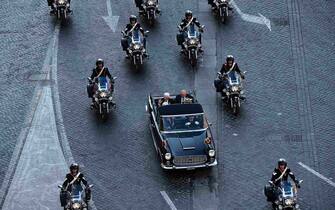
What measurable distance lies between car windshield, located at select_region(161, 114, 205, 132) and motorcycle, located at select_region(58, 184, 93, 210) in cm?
505

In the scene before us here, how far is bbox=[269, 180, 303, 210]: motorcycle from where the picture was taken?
4038 cm

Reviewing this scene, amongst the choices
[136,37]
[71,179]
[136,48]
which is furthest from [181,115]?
[136,37]

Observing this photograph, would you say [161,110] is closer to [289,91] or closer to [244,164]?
[244,164]

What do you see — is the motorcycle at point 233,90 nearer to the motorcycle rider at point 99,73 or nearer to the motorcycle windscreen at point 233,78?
the motorcycle windscreen at point 233,78

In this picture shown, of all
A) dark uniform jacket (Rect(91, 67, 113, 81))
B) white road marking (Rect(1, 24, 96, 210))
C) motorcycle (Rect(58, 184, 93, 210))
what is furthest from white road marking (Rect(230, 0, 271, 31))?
motorcycle (Rect(58, 184, 93, 210))

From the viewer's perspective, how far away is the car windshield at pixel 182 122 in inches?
1743

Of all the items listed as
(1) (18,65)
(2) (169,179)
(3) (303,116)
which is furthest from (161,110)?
(1) (18,65)

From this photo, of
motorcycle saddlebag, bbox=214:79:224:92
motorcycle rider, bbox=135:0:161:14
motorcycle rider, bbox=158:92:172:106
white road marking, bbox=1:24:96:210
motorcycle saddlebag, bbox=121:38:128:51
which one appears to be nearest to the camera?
white road marking, bbox=1:24:96:210

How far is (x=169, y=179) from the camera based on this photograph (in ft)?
143

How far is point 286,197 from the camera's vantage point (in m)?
40.4

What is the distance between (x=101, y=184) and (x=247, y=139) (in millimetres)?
6446

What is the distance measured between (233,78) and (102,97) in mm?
5466

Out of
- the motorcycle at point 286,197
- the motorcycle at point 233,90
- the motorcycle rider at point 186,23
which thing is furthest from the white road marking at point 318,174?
the motorcycle rider at point 186,23

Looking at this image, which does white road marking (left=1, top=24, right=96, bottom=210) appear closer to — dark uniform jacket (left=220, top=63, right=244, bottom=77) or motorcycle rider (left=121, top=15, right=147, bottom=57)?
motorcycle rider (left=121, top=15, right=147, bottom=57)
